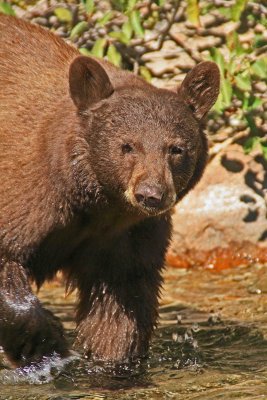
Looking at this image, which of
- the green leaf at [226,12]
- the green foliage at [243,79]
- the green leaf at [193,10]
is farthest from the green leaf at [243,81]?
the green leaf at [193,10]

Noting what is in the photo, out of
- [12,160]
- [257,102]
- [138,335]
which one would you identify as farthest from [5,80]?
[257,102]

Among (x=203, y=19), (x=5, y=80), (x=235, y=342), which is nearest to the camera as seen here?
(x=5, y=80)

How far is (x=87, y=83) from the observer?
26.8 ft

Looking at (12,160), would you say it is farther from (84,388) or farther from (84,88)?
(84,388)

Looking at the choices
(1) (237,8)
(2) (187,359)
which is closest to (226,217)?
(1) (237,8)

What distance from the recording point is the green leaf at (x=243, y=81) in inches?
453

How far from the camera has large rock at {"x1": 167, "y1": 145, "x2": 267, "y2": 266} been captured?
482 inches

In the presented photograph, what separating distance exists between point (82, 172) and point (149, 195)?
2.57 ft

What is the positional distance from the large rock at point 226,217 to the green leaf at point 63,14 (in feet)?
6.81

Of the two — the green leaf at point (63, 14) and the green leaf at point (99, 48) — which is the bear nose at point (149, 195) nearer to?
the green leaf at point (99, 48)

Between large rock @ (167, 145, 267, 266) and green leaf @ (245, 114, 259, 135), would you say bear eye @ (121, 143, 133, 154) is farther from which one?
large rock @ (167, 145, 267, 266)

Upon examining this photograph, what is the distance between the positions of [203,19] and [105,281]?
4481mm

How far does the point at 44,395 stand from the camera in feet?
26.1

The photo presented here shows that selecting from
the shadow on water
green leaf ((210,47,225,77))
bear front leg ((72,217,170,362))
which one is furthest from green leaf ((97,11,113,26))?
bear front leg ((72,217,170,362))
